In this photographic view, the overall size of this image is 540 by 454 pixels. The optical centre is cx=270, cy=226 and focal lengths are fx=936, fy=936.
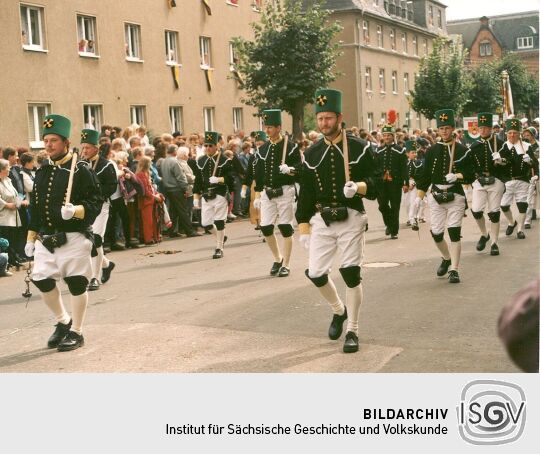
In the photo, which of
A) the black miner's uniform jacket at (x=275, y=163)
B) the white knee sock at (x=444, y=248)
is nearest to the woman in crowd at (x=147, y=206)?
the black miner's uniform jacket at (x=275, y=163)

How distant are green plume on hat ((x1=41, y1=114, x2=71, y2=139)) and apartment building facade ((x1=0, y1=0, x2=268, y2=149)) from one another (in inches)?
625

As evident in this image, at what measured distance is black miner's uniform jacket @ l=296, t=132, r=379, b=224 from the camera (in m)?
8.29

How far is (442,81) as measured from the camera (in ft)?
157

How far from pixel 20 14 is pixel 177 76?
9507 millimetres

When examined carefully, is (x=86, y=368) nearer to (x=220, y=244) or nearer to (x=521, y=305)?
(x=521, y=305)

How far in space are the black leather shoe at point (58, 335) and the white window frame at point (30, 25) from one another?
18.0 metres

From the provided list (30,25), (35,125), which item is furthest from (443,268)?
(30,25)

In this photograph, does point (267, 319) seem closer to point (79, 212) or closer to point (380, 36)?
point (79, 212)

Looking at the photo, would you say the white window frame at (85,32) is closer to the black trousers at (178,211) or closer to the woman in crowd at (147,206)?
the black trousers at (178,211)

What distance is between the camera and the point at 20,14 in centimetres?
2527

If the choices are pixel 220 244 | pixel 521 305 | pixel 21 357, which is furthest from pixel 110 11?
pixel 521 305

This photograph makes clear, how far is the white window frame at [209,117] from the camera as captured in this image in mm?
36750

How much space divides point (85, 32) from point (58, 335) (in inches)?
838
